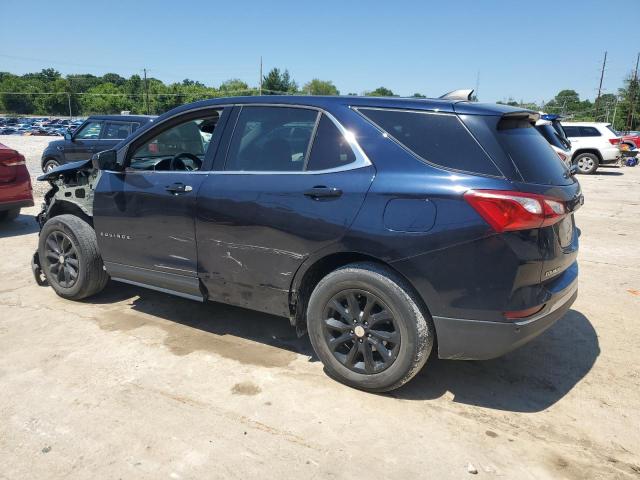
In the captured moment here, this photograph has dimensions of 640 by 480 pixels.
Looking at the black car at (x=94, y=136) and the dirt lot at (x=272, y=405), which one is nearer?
the dirt lot at (x=272, y=405)

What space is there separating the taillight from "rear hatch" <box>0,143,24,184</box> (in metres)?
7.20

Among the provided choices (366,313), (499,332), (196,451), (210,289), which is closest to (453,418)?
(499,332)

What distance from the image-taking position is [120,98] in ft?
356

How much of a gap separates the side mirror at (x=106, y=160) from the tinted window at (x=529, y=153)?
10.1 feet

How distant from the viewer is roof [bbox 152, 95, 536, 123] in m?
2.89

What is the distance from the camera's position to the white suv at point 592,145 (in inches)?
704

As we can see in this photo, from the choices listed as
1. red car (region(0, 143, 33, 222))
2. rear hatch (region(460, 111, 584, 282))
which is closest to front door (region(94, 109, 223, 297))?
rear hatch (region(460, 111, 584, 282))

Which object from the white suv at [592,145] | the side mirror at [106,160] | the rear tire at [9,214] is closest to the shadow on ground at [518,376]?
the side mirror at [106,160]

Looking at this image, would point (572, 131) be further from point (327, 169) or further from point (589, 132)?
point (327, 169)

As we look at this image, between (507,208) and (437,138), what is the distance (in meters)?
0.58

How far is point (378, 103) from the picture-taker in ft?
10.3

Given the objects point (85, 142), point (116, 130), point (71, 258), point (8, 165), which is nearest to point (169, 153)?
point (71, 258)

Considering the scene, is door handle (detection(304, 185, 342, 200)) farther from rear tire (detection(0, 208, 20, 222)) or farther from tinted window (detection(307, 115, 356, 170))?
rear tire (detection(0, 208, 20, 222))

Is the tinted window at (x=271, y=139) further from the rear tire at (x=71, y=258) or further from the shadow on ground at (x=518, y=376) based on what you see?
the rear tire at (x=71, y=258)
